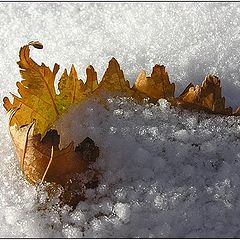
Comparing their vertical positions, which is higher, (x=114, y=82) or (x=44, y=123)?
(x=114, y=82)

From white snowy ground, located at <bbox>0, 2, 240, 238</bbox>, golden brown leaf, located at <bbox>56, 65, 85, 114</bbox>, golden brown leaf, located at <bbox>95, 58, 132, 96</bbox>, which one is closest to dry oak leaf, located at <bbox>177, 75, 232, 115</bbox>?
white snowy ground, located at <bbox>0, 2, 240, 238</bbox>

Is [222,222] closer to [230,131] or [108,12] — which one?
[230,131]

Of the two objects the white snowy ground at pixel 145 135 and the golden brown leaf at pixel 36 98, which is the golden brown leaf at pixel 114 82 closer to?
the white snowy ground at pixel 145 135

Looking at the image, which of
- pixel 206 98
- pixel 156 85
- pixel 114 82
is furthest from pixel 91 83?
pixel 206 98

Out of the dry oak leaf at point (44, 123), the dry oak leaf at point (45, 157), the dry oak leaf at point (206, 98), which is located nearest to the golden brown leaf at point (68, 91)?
the dry oak leaf at point (44, 123)

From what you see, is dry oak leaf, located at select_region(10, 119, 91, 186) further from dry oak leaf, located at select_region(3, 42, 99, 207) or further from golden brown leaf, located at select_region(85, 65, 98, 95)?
golden brown leaf, located at select_region(85, 65, 98, 95)

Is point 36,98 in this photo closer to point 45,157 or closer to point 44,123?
point 44,123
